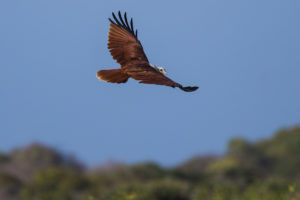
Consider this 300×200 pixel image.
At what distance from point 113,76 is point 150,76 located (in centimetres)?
67

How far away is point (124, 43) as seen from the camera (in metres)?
3.83

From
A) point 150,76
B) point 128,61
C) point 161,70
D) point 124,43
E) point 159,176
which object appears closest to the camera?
point 150,76

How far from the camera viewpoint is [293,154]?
36125 mm

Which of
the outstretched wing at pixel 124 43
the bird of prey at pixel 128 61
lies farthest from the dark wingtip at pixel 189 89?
the outstretched wing at pixel 124 43

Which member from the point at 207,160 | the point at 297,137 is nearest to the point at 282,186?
the point at 207,160

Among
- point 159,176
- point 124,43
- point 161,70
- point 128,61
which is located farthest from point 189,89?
point 159,176

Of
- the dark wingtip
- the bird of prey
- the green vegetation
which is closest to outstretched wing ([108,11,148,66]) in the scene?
the bird of prey

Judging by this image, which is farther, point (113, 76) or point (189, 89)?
point (113, 76)

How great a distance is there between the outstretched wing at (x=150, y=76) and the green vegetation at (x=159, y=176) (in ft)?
15.3

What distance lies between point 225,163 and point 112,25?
2705cm

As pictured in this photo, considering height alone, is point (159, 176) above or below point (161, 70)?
above

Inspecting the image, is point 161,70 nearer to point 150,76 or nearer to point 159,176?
point 150,76

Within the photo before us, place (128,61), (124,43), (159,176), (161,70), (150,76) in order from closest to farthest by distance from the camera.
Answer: (150,76), (161,70), (128,61), (124,43), (159,176)

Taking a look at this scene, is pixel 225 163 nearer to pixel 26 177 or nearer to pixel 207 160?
pixel 207 160
